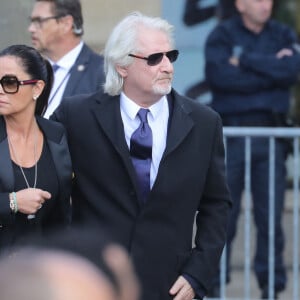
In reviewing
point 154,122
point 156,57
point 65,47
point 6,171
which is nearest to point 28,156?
point 6,171

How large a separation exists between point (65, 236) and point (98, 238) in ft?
0.18

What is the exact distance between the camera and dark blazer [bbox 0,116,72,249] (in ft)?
12.2

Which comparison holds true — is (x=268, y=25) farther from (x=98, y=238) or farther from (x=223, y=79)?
(x=98, y=238)

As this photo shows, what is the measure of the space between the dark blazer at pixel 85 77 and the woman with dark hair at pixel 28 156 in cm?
121

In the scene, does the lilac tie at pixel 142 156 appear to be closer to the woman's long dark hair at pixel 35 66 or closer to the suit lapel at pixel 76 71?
the woman's long dark hair at pixel 35 66

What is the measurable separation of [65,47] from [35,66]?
1628 mm

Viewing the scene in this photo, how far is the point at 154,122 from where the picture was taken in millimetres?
4027

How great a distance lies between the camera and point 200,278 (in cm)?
406

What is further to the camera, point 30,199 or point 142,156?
point 142,156

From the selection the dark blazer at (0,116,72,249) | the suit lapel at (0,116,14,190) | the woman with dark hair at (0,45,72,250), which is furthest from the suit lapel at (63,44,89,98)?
the suit lapel at (0,116,14,190)

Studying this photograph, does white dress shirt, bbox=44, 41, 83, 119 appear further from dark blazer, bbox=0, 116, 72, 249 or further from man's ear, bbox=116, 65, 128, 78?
dark blazer, bbox=0, 116, 72, 249

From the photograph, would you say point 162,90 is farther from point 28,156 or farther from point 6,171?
point 6,171

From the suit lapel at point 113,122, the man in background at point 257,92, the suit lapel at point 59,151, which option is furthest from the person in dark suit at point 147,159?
the man in background at point 257,92

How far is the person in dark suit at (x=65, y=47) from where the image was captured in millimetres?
5273
